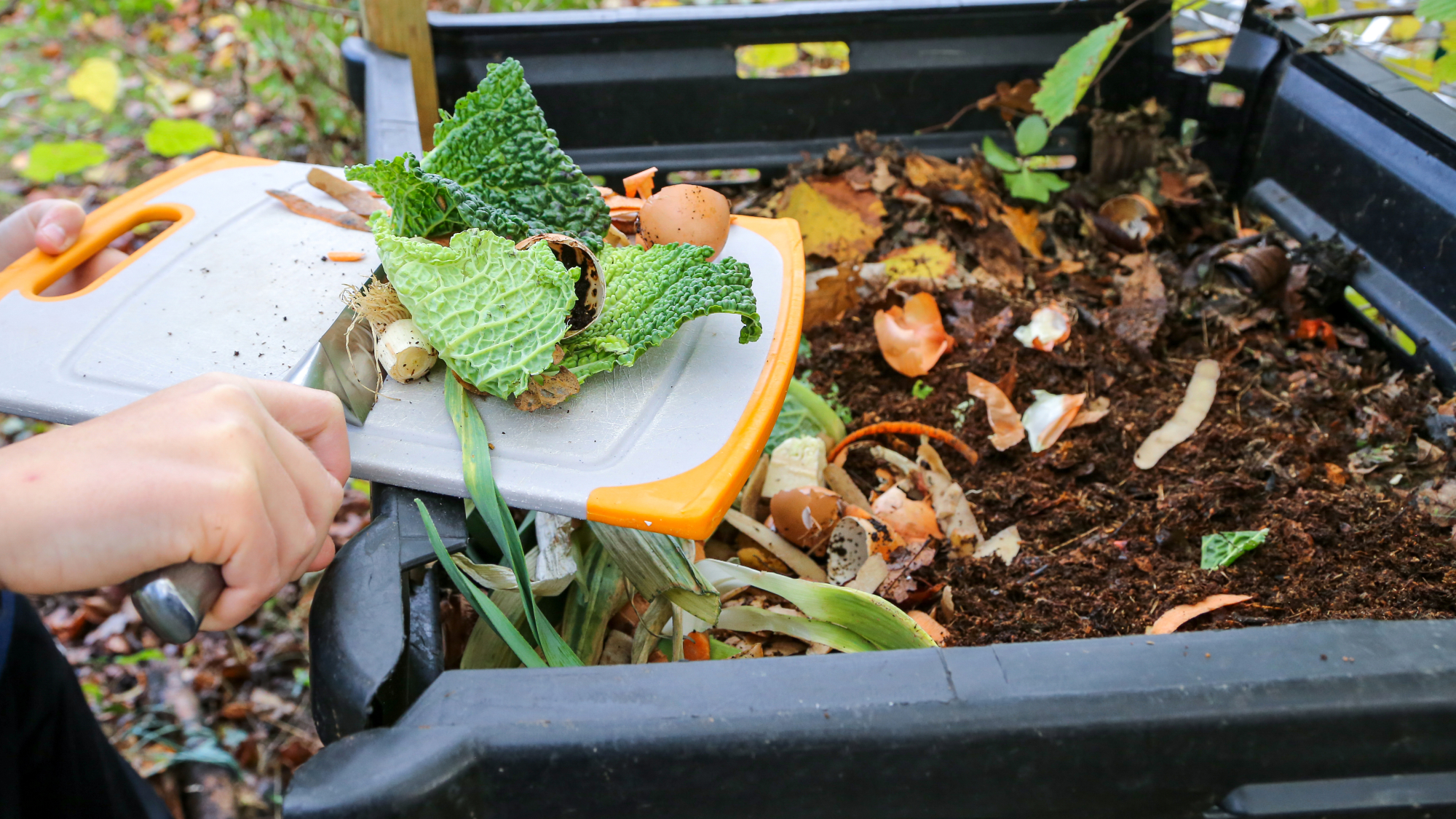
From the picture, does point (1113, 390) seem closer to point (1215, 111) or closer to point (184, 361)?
point (1215, 111)

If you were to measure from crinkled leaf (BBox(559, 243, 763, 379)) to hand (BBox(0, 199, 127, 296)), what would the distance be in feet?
2.42

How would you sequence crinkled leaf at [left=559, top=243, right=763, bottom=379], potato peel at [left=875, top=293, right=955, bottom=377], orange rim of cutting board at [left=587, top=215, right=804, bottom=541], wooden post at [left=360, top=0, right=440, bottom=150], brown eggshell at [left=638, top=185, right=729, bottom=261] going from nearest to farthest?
orange rim of cutting board at [left=587, top=215, right=804, bottom=541]
crinkled leaf at [left=559, top=243, right=763, bottom=379]
brown eggshell at [left=638, top=185, right=729, bottom=261]
potato peel at [left=875, top=293, right=955, bottom=377]
wooden post at [left=360, top=0, right=440, bottom=150]

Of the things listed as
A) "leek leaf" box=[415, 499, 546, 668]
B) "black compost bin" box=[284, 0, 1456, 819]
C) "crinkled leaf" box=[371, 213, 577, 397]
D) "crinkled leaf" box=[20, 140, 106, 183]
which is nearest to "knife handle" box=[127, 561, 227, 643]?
"black compost bin" box=[284, 0, 1456, 819]

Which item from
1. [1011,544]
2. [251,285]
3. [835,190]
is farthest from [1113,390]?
[251,285]

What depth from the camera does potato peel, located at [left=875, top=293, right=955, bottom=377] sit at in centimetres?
154

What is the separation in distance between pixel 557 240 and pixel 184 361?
44 centimetres

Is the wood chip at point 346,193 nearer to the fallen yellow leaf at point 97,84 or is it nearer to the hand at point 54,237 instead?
the hand at point 54,237

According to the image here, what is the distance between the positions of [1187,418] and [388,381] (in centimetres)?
116

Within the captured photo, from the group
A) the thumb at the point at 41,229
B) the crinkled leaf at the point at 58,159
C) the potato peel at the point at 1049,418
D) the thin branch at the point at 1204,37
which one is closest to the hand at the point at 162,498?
the thumb at the point at 41,229

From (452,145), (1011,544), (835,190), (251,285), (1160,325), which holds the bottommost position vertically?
(1011,544)

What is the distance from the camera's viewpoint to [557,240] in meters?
0.99

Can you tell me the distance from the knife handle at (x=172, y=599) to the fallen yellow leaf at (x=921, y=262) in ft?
4.17

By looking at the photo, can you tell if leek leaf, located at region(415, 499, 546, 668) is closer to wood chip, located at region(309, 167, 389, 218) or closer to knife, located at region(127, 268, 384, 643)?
knife, located at region(127, 268, 384, 643)

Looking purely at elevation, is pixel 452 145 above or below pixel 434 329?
above
